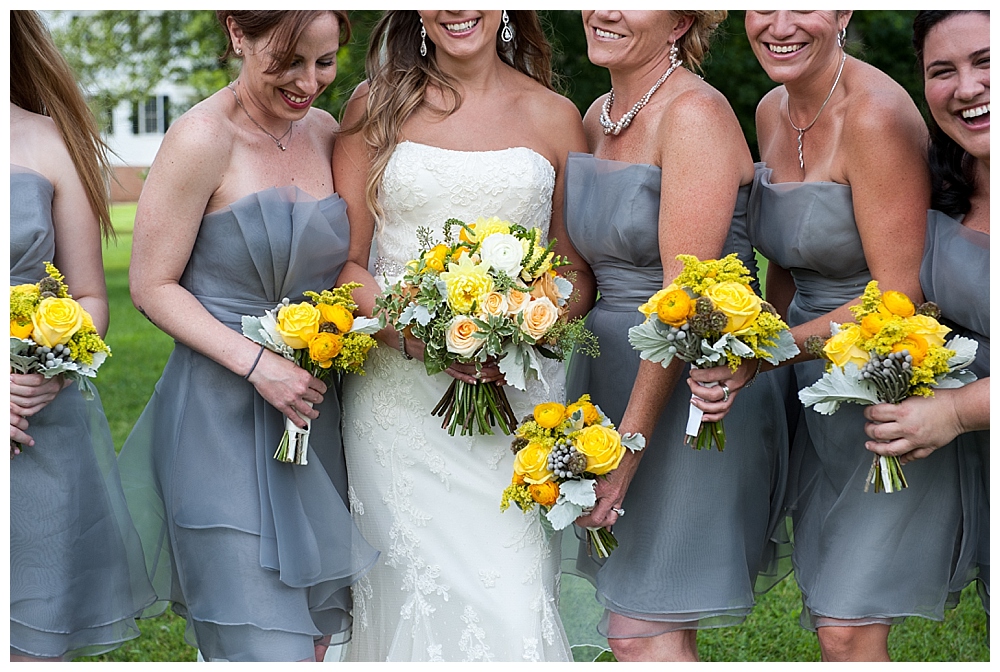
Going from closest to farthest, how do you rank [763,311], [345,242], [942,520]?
1. [763,311]
2. [942,520]
3. [345,242]

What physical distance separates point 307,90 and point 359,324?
880mm

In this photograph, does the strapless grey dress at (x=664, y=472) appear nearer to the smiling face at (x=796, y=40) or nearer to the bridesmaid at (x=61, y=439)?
the smiling face at (x=796, y=40)

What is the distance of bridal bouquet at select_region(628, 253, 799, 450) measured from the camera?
342cm

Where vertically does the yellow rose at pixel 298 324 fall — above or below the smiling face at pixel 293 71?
below

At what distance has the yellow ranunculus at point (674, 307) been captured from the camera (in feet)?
11.2

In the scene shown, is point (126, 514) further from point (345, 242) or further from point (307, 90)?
point (307, 90)

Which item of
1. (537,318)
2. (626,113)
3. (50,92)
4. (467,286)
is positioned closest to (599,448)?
(537,318)

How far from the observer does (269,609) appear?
3965mm

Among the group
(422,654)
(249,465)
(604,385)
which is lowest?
(422,654)

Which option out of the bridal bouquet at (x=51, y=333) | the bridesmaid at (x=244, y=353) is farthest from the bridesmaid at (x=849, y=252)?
the bridal bouquet at (x=51, y=333)

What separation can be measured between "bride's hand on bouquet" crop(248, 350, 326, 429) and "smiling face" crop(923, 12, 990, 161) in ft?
7.88

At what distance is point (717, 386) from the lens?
3.68 metres

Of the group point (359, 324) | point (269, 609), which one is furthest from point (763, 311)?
point (269, 609)

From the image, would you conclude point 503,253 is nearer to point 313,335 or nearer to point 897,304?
point 313,335
